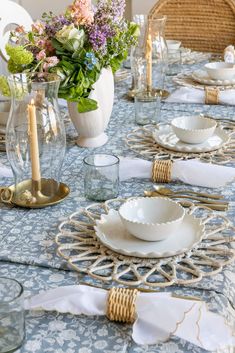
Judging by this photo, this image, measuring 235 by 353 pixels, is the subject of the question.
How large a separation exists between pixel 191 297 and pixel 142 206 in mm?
250

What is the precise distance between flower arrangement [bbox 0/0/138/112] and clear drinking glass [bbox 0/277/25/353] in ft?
2.11

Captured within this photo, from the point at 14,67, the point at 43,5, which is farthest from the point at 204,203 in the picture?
the point at 43,5

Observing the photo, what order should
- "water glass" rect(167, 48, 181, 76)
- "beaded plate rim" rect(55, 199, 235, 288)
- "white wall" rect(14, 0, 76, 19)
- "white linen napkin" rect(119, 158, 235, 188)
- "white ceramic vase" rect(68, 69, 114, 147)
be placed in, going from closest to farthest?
"beaded plate rim" rect(55, 199, 235, 288) → "white linen napkin" rect(119, 158, 235, 188) → "white ceramic vase" rect(68, 69, 114, 147) → "water glass" rect(167, 48, 181, 76) → "white wall" rect(14, 0, 76, 19)

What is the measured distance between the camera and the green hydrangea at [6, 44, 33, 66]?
1.30m

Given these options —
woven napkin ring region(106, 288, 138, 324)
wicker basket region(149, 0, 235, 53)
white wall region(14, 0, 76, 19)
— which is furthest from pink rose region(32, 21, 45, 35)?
white wall region(14, 0, 76, 19)

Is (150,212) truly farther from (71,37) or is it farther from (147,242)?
(71,37)

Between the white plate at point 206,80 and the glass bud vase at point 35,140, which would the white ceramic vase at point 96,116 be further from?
the white plate at point 206,80

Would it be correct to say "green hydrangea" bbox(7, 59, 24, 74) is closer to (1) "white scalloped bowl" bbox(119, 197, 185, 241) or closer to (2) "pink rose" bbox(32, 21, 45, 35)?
(2) "pink rose" bbox(32, 21, 45, 35)

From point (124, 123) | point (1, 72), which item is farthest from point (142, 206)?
point (1, 72)

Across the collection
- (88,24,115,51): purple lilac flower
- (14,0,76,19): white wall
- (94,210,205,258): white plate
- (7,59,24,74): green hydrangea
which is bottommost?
(14,0,76,19): white wall

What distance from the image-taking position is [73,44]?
134 centimetres

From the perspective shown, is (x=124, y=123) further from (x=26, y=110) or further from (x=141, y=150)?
(x=26, y=110)

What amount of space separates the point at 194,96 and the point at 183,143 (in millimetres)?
439

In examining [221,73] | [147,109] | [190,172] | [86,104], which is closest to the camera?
[190,172]
